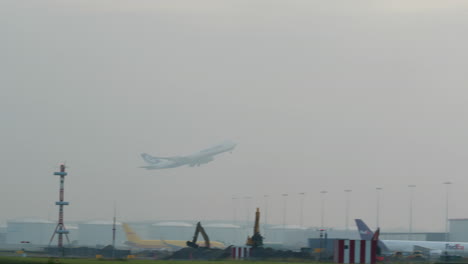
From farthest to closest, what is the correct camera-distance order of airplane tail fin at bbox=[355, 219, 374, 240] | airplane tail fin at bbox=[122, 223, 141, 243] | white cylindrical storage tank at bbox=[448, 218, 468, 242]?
white cylindrical storage tank at bbox=[448, 218, 468, 242] < airplane tail fin at bbox=[122, 223, 141, 243] < airplane tail fin at bbox=[355, 219, 374, 240]

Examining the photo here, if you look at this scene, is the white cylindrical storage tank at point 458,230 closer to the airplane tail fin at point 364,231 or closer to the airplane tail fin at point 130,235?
the airplane tail fin at point 364,231

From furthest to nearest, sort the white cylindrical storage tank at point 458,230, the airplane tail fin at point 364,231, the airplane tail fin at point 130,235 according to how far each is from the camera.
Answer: the white cylindrical storage tank at point 458,230, the airplane tail fin at point 130,235, the airplane tail fin at point 364,231

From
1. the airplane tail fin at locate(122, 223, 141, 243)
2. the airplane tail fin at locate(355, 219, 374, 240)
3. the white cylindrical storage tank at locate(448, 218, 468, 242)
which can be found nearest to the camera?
the airplane tail fin at locate(355, 219, 374, 240)

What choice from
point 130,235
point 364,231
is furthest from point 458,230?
point 130,235

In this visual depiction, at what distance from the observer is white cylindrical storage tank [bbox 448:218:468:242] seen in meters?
186

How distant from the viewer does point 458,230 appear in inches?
7426

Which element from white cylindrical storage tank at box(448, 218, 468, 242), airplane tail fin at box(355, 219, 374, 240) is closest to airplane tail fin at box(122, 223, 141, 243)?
airplane tail fin at box(355, 219, 374, 240)

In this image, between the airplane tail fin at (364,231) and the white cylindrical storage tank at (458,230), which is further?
the white cylindrical storage tank at (458,230)

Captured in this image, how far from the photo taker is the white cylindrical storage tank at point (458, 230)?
186000 mm

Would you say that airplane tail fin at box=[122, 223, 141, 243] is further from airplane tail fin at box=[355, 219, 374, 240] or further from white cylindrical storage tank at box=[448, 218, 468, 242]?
white cylindrical storage tank at box=[448, 218, 468, 242]

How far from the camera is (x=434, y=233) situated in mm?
199625

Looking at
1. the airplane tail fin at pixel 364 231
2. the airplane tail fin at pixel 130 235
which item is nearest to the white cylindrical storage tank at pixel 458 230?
the airplane tail fin at pixel 364 231

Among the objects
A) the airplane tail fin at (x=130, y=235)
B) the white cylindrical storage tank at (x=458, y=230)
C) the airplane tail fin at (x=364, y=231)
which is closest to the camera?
the airplane tail fin at (x=364, y=231)

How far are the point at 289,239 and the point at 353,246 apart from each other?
133 m
